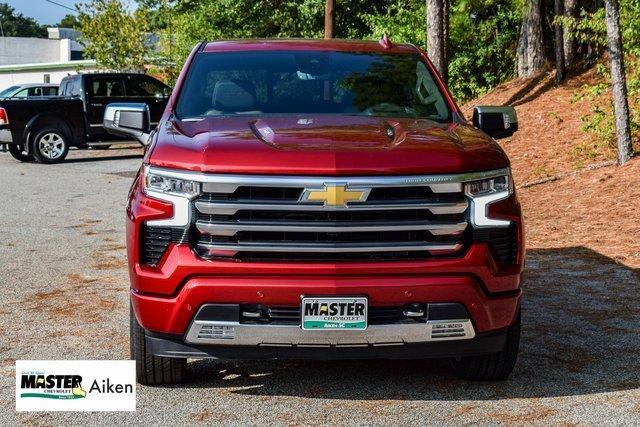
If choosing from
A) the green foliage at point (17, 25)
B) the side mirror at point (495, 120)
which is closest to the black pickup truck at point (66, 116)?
the side mirror at point (495, 120)

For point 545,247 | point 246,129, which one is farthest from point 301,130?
point 545,247

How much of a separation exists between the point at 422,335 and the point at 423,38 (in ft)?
73.1

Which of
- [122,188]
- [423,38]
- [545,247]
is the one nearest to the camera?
[545,247]

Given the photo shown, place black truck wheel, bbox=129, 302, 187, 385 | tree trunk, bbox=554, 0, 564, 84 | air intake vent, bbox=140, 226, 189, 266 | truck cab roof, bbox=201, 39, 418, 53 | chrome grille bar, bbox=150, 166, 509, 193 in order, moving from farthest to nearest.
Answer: tree trunk, bbox=554, 0, 564, 84, truck cab roof, bbox=201, 39, 418, 53, black truck wheel, bbox=129, 302, 187, 385, air intake vent, bbox=140, 226, 189, 266, chrome grille bar, bbox=150, 166, 509, 193

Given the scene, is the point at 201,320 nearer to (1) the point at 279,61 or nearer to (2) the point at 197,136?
(2) the point at 197,136

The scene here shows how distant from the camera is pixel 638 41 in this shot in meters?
15.8

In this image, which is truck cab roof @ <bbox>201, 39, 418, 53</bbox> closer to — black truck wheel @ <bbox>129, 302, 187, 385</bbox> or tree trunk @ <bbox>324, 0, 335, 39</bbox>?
black truck wheel @ <bbox>129, 302, 187, 385</bbox>

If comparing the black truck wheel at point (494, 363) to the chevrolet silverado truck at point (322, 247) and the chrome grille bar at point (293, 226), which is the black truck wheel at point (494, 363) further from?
the chrome grille bar at point (293, 226)

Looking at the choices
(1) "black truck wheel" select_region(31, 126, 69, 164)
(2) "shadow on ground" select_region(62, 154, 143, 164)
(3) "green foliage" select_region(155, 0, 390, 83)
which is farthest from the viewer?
(3) "green foliage" select_region(155, 0, 390, 83)

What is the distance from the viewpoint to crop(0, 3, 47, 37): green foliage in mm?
155125

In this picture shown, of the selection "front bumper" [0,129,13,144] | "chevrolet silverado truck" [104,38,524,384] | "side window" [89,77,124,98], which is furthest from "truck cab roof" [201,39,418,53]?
"side window" [89,77,124,98]

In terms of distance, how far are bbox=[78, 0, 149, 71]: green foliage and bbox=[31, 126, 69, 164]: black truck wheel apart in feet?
51.6

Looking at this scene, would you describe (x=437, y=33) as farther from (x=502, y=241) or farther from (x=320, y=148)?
(x=320, y=148)

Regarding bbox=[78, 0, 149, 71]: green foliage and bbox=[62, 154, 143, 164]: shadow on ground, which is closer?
bbox=[62, 154, 143, 164]: shadow on ground
